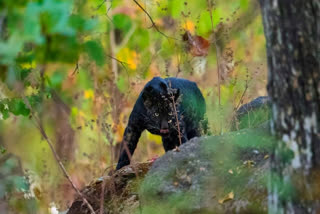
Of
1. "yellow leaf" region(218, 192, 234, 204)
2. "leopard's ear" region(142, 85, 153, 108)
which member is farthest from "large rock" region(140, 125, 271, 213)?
"leopard's ear" region(142, 85, 153, 108)

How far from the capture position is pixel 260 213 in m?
3.51

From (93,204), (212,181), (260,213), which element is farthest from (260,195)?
(93,204)

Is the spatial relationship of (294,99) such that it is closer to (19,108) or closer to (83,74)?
(19,108)

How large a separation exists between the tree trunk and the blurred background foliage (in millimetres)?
884

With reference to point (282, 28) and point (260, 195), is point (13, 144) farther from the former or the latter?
point (282, 28)

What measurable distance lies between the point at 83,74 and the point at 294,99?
16.0ft

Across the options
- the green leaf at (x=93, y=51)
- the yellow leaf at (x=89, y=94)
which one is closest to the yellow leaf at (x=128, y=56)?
the yellow leaf at (x=89, y=94)

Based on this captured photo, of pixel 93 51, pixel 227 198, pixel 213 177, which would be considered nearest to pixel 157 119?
pixel 213 177

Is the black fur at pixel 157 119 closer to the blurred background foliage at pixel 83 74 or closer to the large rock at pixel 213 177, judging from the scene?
the blurred background foliage at pixel 83 74

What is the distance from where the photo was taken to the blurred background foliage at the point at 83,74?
207 cm

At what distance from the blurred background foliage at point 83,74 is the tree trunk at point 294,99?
2.90 feet

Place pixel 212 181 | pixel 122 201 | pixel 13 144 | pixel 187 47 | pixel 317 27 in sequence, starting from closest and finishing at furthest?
pixel 317 27 → pixel 212 181 → pixel 122 201 → pixel 187 47 → pixel 13 144

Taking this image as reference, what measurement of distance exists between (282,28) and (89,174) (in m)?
6.09

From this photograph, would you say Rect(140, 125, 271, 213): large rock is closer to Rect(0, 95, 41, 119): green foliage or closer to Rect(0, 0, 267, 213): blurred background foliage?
Rect(0, 0, 267, 213): blurred background foliage
